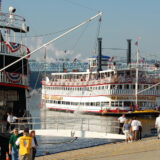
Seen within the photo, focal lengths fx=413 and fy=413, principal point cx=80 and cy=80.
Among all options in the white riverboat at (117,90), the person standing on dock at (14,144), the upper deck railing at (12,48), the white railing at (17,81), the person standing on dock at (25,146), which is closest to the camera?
the person standing on dock at (25,146)

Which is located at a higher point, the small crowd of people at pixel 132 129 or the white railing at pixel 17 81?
the white railing at pixel 17 81

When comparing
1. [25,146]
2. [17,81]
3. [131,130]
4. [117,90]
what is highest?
[117,90]

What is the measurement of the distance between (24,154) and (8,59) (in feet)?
37.5

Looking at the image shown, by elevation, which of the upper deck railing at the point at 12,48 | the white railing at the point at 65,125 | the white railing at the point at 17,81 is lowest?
the white railing at the point at 65,125

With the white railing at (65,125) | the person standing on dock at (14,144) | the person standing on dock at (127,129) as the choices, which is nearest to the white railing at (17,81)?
the white railing at (65,125)

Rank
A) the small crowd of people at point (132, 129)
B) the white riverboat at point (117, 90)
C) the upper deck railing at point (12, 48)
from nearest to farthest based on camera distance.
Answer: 1. the small crowd of people at point (132, 129)
2. the upper deck railing at point (12, 48)
3. the white riverboat at point (117, 90)

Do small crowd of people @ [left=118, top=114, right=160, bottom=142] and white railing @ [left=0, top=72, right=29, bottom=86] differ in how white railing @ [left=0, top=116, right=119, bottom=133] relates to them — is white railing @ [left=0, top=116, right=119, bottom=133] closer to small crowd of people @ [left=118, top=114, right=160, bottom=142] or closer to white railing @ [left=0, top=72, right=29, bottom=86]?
small crowd of people @ [left=118, top=114, right=160, bottom=142]

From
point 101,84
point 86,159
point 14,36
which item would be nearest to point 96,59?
point 101,84

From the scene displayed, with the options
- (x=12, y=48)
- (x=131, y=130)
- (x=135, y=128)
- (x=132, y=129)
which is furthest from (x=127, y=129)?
(x=12, y=48)

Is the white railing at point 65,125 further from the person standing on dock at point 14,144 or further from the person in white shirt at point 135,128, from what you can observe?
the person standing on dock at point 14,144

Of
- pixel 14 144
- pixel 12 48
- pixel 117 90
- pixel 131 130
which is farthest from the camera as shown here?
pixel 117 90

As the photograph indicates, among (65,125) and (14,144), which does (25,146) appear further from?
(65,125)

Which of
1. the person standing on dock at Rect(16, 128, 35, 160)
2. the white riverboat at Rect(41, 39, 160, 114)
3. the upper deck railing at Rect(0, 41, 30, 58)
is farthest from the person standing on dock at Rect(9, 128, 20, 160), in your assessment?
the white riverboat at Rect(41, 39, 160, 114)

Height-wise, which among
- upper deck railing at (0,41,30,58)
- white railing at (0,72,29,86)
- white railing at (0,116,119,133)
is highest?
upper deck railing at (0,41,30,58)
